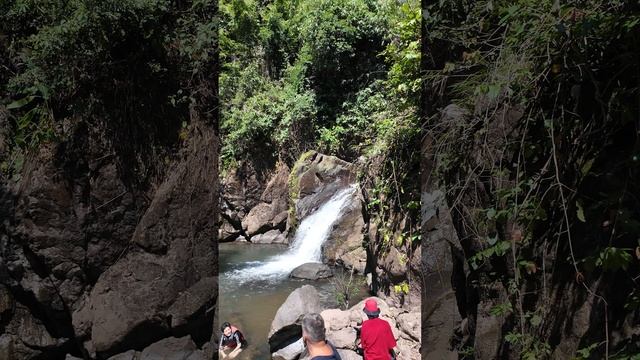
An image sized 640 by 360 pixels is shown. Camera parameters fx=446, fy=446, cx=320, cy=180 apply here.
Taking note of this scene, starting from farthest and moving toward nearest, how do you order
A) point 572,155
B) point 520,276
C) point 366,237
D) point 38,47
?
point 366,237
point 38,47
point 520,276
point 572,155

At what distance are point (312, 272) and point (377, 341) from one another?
267 inches

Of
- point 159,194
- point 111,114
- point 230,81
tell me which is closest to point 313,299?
point 159,194

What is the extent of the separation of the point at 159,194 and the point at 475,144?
10.3 ft

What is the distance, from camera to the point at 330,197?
1411cm

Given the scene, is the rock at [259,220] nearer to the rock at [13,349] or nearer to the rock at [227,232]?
the rock at [227,232]

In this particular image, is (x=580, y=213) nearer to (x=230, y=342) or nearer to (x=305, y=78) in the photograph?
(x=230, y=342)

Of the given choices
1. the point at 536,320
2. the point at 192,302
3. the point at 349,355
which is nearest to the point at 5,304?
the point at 192,302

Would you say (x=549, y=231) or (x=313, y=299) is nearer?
(x=549, y=231)

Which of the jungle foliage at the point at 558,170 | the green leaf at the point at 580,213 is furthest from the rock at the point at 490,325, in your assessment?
the green leaf at the point at 580,213

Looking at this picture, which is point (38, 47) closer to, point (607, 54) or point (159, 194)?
point (159, 194)

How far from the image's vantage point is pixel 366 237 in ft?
31.0

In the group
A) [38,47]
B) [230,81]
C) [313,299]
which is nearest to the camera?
[38,47]

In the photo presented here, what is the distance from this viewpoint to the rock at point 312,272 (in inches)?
448

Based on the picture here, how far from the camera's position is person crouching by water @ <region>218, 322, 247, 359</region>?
7906 mm
